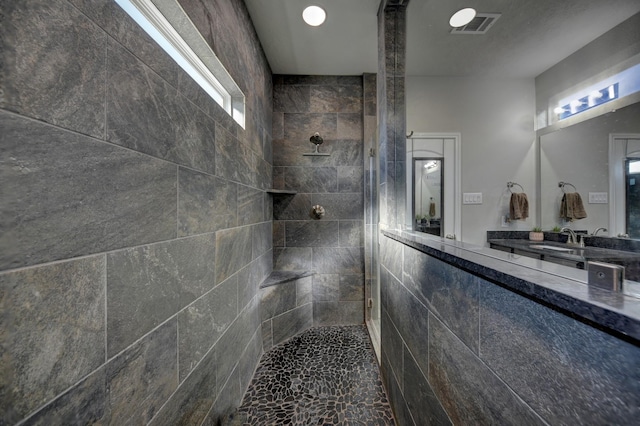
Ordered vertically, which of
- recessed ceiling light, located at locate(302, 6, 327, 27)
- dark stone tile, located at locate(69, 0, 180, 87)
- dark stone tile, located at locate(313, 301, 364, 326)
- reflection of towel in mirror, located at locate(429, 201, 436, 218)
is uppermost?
recessed ceiling light, located at locate(302, 6, 327, 27)

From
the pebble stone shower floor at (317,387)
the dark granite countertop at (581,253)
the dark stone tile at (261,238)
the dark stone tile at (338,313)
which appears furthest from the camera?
the dark stone tile at (338,313)

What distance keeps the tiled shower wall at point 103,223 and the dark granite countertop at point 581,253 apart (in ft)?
4.10

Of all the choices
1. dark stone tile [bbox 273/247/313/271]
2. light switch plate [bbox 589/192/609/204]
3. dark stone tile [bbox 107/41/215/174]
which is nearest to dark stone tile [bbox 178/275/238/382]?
dark stone tile [bbox 107/41/215/174]

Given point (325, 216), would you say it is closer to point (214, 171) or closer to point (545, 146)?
point (214, 171)

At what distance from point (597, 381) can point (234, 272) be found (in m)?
1.40

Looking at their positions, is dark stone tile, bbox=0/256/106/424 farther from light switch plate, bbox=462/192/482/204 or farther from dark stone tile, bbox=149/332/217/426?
light switch plate, bbox=462/192/482/204

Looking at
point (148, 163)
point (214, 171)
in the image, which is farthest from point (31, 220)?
point (214, 171)

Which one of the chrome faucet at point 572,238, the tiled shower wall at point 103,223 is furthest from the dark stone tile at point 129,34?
the chrome faucet at point 572,238

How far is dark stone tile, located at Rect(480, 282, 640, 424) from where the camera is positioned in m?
0.30

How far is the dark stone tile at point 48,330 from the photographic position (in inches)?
14.8

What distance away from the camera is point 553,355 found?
1.29 ft

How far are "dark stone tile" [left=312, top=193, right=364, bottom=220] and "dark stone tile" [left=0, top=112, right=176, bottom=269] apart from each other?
181 centimetres

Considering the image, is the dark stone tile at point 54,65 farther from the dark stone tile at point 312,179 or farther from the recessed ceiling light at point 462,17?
the dark stone tile at point 312,179

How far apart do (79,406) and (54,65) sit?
2.44 ft
